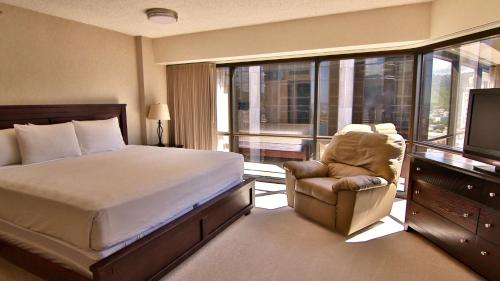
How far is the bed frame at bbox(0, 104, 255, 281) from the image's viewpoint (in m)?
1.81

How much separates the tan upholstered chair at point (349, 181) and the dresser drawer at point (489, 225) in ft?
2.76

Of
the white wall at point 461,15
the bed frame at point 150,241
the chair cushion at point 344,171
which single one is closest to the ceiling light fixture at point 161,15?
the bed frame at point 150,241

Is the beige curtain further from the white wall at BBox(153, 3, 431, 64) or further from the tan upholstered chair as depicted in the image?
the tan upholstered chair

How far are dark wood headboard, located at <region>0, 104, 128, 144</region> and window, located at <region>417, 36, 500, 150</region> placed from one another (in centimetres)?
437

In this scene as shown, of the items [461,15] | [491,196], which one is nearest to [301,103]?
[461,15]

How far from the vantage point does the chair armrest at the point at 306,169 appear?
10.6 ft

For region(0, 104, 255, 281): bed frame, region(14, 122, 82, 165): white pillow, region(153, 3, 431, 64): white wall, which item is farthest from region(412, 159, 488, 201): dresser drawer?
region(14, 122, 82, 165): white pillow

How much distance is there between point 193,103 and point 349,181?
3.17m

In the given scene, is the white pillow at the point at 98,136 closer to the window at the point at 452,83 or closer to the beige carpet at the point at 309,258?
the beige carpet at the point at 309,258

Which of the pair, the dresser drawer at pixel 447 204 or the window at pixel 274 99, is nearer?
the dresser drawer at pixel 447 204

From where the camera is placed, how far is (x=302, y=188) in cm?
316

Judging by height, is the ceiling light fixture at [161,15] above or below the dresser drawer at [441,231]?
above

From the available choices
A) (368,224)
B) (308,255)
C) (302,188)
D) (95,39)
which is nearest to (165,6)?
(95,39)

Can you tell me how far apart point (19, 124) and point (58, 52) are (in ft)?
3.48
